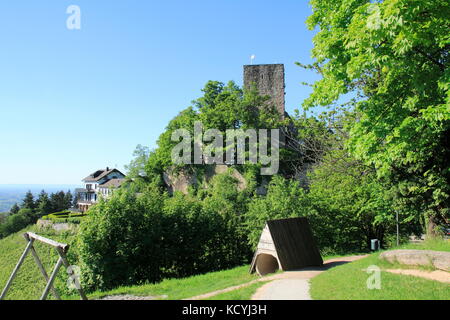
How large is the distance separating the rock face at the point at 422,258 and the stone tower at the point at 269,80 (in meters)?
28.3

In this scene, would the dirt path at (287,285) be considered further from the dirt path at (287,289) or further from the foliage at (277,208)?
the foliage at (277,208)

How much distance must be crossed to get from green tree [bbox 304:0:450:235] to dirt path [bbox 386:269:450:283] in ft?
9.43

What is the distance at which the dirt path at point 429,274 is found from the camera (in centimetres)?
899

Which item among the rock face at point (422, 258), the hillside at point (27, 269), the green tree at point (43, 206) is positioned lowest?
the hillside at point (27, 269)

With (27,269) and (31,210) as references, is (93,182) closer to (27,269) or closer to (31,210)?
(31,210)

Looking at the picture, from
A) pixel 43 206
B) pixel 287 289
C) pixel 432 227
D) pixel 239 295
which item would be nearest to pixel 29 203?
pixel 43 206

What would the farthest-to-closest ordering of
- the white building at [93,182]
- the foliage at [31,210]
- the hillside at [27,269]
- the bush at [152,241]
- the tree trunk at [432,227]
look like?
the white building at [93,182] → the foliage at [31,210] → the hillside at [27,269] → the bush at [152,241] → the tree trunk at [432,227]

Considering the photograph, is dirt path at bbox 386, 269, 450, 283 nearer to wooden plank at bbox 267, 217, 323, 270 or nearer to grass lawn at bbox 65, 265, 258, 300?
wooden plank at bbox 267, 217, 323, 270

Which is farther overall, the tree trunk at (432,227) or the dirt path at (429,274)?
the tree trunk at (432,227)

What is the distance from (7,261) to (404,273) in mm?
45292

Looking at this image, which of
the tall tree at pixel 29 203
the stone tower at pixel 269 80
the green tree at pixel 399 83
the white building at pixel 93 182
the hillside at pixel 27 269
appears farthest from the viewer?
the white building at pixel 93 182

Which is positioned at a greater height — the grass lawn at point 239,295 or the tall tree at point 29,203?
the grass lawn at point 239,295

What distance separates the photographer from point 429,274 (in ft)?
31.0

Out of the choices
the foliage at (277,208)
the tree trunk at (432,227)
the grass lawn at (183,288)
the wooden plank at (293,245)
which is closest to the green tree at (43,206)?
the foliage at (277,208)
